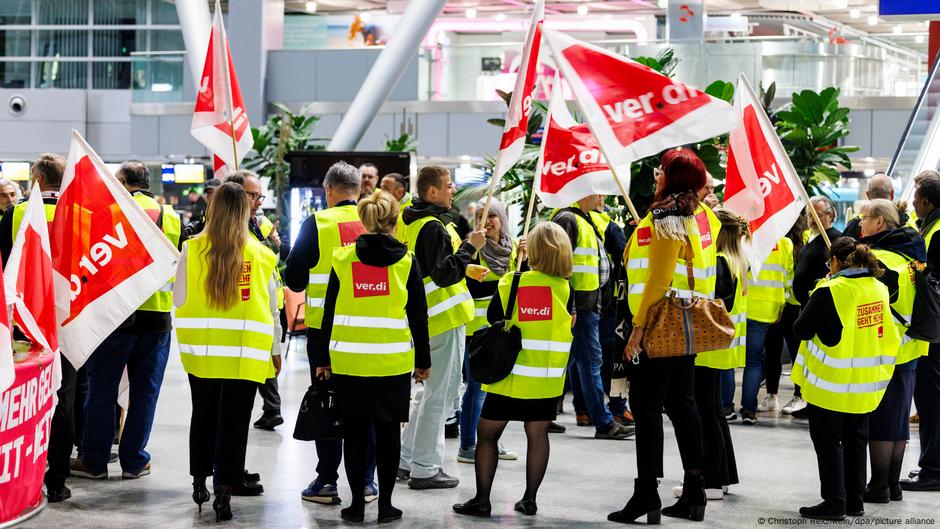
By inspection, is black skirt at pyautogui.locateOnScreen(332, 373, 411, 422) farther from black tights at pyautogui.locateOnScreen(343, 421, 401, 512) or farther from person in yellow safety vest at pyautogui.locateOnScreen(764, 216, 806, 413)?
person in yellow safety vest at pyautogui.locateOnScreen(764, 216, 806, 413)

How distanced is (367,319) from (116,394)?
6.14 ft

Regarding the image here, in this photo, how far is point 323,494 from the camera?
21.1 feet

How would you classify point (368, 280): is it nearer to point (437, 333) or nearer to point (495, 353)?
point (495, 353)

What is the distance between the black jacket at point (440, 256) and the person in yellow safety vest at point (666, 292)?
3.02 feet

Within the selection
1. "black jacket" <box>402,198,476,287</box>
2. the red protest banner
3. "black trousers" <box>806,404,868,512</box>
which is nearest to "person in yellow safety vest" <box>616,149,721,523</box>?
"black trousers" <box>806,404,868,512</box>

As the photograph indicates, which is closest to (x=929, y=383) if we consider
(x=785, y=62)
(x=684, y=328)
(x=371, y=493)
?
(x=684, y=328)

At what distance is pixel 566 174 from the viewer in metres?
8.42

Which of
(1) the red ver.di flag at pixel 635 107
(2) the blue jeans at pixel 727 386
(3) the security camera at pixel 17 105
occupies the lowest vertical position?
(2) the blue jeans at pixel 727 386

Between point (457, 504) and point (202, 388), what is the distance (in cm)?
143

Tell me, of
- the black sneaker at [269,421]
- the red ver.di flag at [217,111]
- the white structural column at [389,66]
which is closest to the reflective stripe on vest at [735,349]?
the black sneaker at [269,421]

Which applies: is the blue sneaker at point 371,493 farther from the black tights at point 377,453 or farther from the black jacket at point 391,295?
the black jacket at point 391,295

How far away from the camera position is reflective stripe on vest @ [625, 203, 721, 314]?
5.94m

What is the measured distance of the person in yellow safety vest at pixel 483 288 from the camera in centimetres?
767

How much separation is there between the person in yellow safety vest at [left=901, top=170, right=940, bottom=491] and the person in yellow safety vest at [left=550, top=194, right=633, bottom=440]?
81.9 inches
